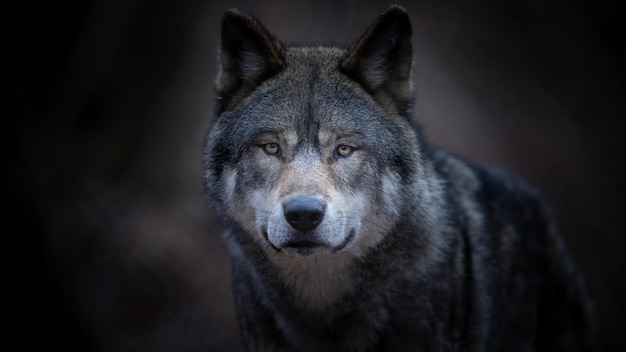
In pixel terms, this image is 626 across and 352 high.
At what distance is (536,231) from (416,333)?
1506 millimetres

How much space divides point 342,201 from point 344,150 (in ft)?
1.09

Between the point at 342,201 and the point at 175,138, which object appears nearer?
the point at 342,201

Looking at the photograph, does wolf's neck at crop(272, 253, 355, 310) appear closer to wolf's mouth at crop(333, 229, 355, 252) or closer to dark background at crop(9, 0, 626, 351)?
wolf's mouth at crop(333, 229, 355, 252)

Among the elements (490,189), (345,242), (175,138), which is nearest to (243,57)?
(345,242)

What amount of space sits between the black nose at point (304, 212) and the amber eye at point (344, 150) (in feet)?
1.47

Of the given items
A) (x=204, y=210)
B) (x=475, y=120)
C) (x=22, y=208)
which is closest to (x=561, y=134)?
(x=475, y=120)

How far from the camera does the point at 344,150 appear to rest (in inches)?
125

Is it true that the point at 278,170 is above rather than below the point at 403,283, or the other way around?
above

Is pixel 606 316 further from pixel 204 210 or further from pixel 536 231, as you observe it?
pixel 204 210

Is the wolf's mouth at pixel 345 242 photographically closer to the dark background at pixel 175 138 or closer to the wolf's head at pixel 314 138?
the wolf's head at pixel 314 138

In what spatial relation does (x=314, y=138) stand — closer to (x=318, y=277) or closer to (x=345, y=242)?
(x=345, y=242)

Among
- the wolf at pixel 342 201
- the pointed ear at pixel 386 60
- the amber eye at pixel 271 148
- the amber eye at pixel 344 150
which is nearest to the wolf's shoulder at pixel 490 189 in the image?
the wolf at pixel 342 201

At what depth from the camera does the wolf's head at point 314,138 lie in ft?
9.81

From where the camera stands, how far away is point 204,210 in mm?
7188
